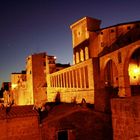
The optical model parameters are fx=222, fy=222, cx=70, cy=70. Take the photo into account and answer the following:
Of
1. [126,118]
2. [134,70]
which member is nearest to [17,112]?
[126,118]

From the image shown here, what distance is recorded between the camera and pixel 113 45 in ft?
96.0

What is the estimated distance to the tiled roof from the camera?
1706 centimetres

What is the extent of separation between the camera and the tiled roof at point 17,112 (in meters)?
17.1

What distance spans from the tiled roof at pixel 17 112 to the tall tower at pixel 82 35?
13667 millimetres

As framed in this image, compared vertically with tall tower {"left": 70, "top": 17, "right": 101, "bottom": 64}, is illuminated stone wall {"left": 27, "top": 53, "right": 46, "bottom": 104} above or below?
below

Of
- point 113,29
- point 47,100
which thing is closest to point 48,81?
point 47,100

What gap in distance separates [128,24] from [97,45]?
4817 millimetres

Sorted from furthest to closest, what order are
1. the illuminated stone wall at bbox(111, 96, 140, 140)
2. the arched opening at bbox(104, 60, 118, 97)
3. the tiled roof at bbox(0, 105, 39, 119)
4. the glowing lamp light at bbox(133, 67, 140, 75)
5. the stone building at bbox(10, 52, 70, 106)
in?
the stone building at bbox(10, 52, 70, 106), the glowing lamp light at bbox(133, 67, 140, 75), the arched opening at bbox(104, 60, 118, 97), the tiled roof at bbox(0, 105, 39, 119), the illuminated stone wall at bbox(111, 96, 140, 140)

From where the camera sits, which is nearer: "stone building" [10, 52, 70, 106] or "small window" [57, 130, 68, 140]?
"small window" [57, 130, 68, 140]

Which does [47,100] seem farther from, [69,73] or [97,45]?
[97,45]

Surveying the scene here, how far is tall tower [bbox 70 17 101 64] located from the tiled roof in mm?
13667

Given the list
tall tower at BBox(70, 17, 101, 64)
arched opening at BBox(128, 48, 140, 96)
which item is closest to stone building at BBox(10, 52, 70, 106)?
tall tower at BBox(70, 17, 101, 64)

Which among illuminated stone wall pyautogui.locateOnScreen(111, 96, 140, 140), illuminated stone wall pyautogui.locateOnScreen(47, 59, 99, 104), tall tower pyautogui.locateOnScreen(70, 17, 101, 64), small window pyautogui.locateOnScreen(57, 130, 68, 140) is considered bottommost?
small window pyautogui.locateOnScreen(57, 130, 68, 140)

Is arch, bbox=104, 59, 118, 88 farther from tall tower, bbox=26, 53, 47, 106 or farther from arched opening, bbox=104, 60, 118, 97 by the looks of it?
tall tower, bbox=26, 53, 47, 106
